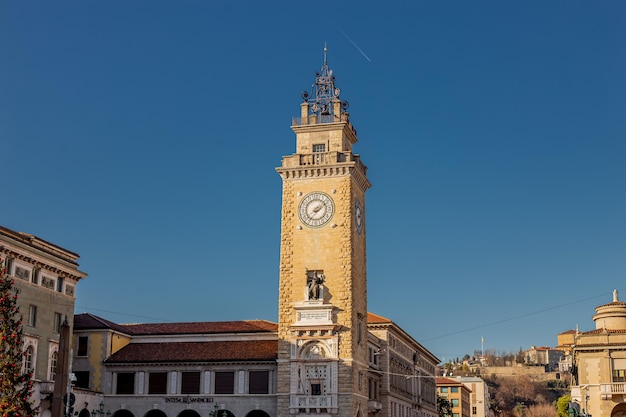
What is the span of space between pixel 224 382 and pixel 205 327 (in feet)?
22.6

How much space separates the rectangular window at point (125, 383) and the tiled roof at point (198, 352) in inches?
46.0

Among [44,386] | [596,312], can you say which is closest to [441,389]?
[596,312]

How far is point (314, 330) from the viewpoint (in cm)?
6378

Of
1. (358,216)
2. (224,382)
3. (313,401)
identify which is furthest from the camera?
(358,216)

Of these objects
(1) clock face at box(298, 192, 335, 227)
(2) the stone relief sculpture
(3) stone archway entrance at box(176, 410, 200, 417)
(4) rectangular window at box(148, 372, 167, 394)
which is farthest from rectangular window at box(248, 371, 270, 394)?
(1) clock face at box(298, 192, 335, 227)

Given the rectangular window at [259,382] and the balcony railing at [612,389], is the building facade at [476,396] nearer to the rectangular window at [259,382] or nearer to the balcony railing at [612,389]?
the balcony railing at [612,389]

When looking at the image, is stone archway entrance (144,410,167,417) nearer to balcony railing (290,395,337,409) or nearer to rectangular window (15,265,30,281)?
balcony railing (290,395,337,409)

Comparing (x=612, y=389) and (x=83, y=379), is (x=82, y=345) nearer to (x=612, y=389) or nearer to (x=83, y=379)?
(x=83, y=379)

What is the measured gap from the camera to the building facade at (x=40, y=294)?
55594 mm

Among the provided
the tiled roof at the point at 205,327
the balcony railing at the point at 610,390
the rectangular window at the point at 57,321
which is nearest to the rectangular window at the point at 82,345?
the tiled roof at the point at 205,327

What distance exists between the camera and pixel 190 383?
66.9m

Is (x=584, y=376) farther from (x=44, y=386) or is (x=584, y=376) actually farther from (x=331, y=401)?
(x=44, y=386)

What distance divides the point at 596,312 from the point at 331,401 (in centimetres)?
2656

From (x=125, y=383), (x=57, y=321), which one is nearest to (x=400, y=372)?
(x=125, y=383)
